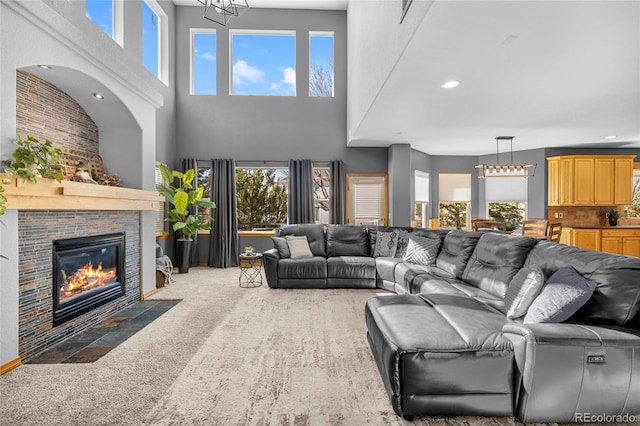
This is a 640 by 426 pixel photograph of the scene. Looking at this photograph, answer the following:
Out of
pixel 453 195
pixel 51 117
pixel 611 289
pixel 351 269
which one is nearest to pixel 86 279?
pixel 51 117

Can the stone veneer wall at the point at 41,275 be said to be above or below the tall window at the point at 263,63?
below

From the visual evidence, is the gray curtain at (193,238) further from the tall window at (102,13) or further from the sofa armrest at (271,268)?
the tall window at (102,13)

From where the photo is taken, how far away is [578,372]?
1.98m

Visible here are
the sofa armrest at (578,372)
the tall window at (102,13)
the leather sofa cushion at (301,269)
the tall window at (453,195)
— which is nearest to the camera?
the sofa armrest at (578,372)

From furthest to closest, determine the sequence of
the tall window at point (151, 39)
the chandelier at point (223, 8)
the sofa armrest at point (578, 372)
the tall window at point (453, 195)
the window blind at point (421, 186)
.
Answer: the tall window at point (453, 195), the window blind at point (421, 186), the tall window at point (151, 39), the chandelier at point (223, 8), the sofa armrest at point (578, 372)

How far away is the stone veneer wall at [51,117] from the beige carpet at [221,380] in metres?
2.11

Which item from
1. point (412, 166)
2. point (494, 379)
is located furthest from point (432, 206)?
point (494, 379)

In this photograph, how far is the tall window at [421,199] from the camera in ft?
27.7

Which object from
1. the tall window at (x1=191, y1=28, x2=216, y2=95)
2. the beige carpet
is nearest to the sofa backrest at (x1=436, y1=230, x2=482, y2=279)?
the beige carpet

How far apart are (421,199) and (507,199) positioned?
1.96 meters

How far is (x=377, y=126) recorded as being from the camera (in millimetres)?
5914

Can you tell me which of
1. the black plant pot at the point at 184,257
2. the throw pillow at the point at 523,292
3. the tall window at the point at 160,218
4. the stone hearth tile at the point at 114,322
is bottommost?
the stone hearth tile at the point at 114,322

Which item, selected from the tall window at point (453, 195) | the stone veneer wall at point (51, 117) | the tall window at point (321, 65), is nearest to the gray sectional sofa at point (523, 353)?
the stone veneer wall at point (51, 117)

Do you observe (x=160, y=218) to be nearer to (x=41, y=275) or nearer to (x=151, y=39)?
(x=151, y=39)
